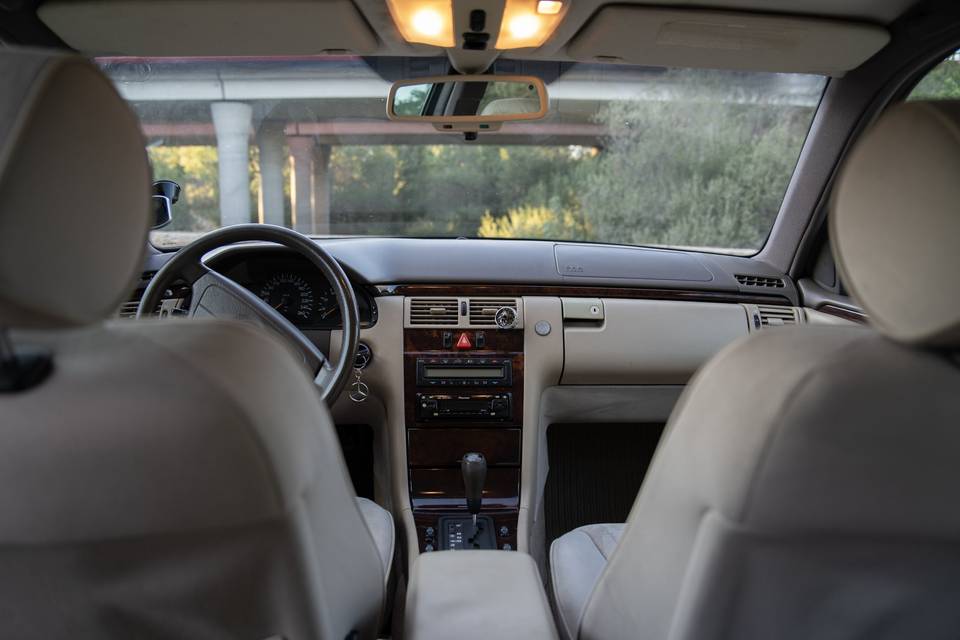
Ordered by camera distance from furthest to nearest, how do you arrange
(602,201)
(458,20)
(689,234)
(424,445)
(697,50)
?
1. (602,201)
2. (689,234)
3. (424,445)
4. (697,50)
5. (458,20)

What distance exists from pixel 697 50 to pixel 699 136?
142cm

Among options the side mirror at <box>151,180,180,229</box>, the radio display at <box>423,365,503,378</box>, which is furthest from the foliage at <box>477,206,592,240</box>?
the side mirror at <box>151,180,180,229</box>

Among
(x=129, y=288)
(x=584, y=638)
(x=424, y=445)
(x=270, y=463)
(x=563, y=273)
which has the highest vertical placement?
(x=129, y=288)

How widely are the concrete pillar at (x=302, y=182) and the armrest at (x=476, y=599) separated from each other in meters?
2.29

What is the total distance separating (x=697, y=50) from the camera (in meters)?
2.80

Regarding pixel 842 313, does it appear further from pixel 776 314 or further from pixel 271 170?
pixel 271 170

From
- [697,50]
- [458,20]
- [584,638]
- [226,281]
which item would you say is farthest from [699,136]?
[584,638]

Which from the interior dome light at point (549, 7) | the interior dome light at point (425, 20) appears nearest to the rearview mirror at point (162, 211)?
the interior dome light at point (425, 20)

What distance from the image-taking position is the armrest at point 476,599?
4.83ft

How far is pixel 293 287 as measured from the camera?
3.00 metres

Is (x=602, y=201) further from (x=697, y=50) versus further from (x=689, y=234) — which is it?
(x=697, y=50)

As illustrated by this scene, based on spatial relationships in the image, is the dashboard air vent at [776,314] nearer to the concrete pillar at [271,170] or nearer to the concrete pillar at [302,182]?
the concrete pillar at [302,182]

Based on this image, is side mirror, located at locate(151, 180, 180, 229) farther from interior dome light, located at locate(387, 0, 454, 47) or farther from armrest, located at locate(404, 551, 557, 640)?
armrest, located at locate(404, 551, 557, 640)

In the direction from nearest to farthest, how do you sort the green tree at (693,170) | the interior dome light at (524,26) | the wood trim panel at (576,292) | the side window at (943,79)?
the interior dome light at (524,26)
the side window at (943,79)
the wood trim panel at (576,292)
the green tree at (693,170)
